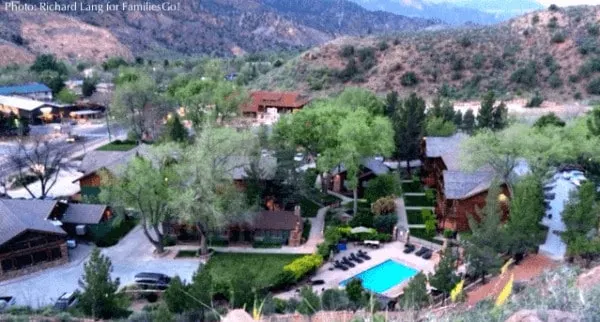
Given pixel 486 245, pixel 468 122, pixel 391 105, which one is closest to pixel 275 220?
pixel 486 245

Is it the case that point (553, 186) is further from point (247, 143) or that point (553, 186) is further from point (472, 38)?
point (472, 38)

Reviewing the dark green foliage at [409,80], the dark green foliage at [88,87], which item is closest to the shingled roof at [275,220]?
the dark green foliage at [409,80]

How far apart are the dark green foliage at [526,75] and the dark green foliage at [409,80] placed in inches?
486

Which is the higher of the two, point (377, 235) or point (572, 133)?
point (572, 133)

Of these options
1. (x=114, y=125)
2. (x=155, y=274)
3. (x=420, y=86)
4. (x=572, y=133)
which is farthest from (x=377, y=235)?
(x=420, y=86)

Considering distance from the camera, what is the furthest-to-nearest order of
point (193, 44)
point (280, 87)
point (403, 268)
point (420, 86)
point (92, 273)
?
point (193, 44) → point (280, 87) → point (420, 86) → point (403, 268) → point (92, 273)

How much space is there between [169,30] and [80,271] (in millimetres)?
118075

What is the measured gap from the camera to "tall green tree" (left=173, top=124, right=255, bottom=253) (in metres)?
25.8

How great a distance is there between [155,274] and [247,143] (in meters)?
9.65

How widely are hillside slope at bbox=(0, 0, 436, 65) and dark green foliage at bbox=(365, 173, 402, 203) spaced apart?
289 ft

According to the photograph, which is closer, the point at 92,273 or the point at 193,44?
the point at 92,273

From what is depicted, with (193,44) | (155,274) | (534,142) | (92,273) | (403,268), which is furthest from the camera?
(193,44)

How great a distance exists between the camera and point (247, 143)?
30422 millimetres

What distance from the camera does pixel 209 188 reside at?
26.5 metres
